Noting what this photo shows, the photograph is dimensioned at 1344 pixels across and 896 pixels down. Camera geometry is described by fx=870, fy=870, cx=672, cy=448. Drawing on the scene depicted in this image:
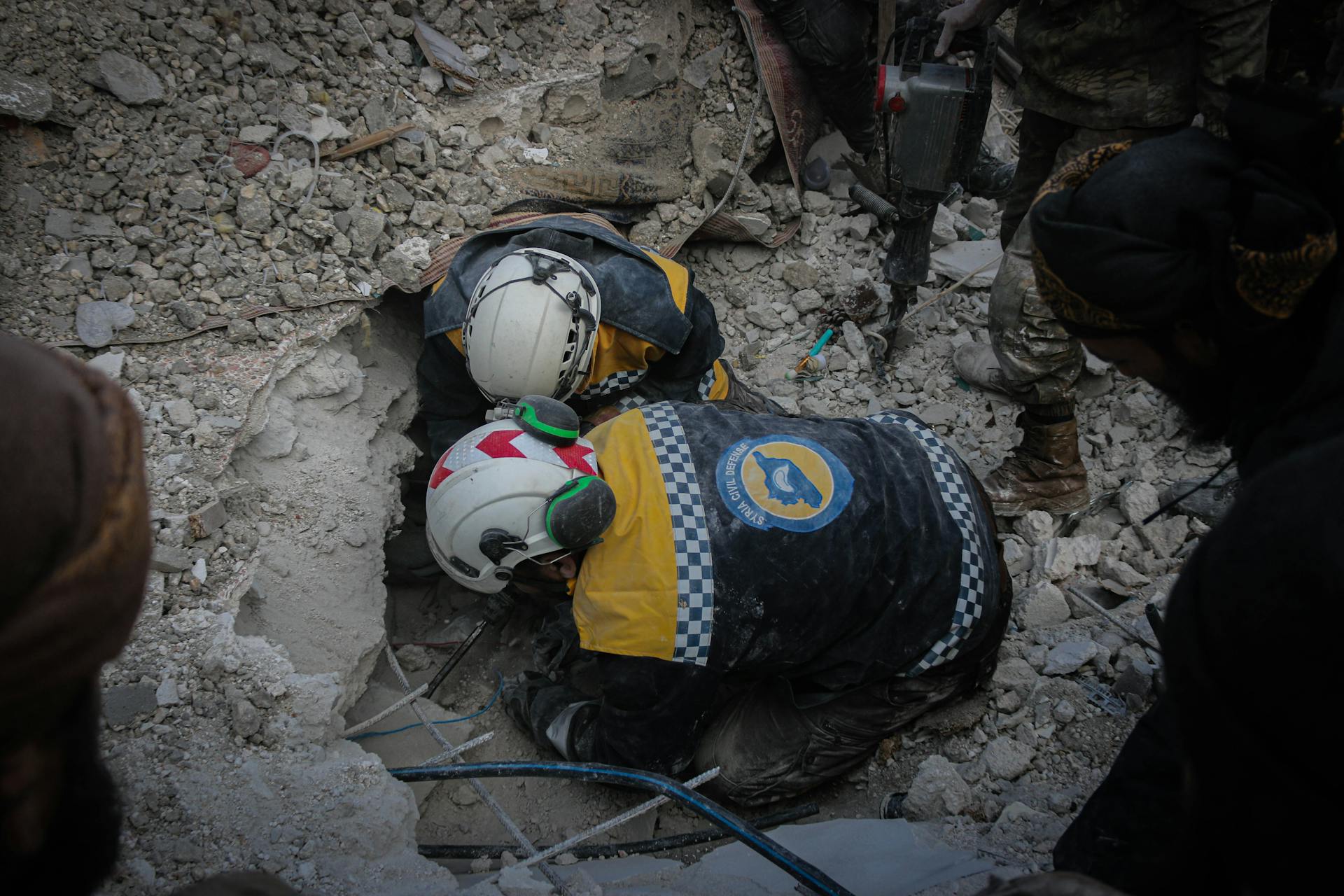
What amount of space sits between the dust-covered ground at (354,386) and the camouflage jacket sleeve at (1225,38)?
141cm

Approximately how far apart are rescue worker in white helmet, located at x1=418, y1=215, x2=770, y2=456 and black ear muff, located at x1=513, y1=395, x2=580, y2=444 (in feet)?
1.95

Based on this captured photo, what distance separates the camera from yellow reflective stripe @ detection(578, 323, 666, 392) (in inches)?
139

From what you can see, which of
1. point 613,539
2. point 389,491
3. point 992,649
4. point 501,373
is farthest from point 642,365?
point 992,649

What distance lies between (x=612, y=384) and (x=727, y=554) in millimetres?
1463

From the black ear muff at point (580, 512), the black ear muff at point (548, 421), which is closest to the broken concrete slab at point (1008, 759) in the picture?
the black ear muff at point (580, 512)

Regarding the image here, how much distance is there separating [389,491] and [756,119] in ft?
10.3

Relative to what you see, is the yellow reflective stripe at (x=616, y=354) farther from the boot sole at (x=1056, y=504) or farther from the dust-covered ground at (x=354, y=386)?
the boot sole at (x=1056, y=504)

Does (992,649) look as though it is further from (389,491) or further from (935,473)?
(389,491)

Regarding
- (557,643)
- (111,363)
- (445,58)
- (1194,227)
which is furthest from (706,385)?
(1194,227)

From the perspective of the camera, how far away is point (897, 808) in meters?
2.78

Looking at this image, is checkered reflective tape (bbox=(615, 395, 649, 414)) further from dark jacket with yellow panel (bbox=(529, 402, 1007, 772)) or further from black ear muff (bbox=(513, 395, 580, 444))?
black ear muff (bbox=(513, 395, 580, 444))

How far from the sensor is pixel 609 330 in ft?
11.6

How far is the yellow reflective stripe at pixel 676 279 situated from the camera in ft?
12.0

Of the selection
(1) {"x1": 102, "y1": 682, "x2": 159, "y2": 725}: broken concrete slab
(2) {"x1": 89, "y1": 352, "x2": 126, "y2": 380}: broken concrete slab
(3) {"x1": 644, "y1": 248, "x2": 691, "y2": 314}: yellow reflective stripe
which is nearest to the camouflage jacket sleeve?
(3) {"x1": 644, "y1": 248, "x2": 691, "y2": 314}: yellow reflective stripe
